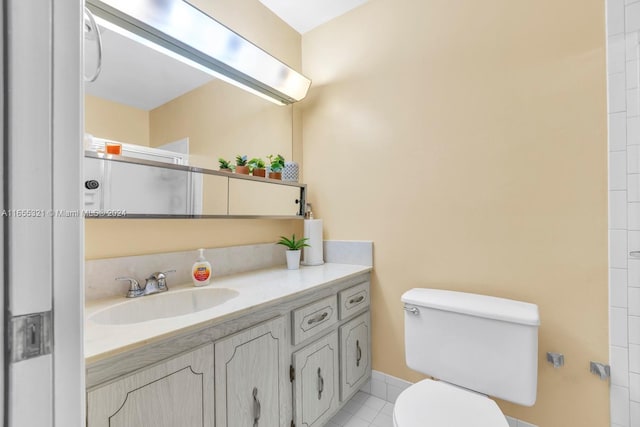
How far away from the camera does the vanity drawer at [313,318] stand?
1198mm

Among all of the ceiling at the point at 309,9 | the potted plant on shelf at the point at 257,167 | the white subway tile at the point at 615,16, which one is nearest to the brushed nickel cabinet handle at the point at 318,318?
the potted plant on shelf at the point at 257,167

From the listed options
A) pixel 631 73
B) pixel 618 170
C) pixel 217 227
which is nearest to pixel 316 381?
pixel 217 227

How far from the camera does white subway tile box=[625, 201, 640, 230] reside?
42.0 inches

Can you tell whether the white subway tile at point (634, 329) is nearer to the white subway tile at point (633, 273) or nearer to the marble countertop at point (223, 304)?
the white subway tile at point (633, 273)

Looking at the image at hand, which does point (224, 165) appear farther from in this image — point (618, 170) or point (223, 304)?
point (618, 170)

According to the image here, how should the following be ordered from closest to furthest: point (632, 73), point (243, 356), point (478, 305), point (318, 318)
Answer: point (243, 356), point (632, 73), point (478, 305), point (318, 318)

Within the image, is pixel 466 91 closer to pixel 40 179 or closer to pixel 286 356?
pixel 286 356

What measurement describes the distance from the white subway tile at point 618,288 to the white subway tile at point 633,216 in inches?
6.8

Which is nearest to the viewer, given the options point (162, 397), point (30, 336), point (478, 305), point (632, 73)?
point (30, 336)

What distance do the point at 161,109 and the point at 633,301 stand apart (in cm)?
209

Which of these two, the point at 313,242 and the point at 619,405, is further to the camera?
the point at 313,242

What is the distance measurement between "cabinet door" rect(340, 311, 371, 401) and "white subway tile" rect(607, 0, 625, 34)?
169cm

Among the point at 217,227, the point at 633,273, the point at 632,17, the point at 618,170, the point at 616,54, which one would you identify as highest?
the point at 632,17

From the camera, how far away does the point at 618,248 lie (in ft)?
3.62
